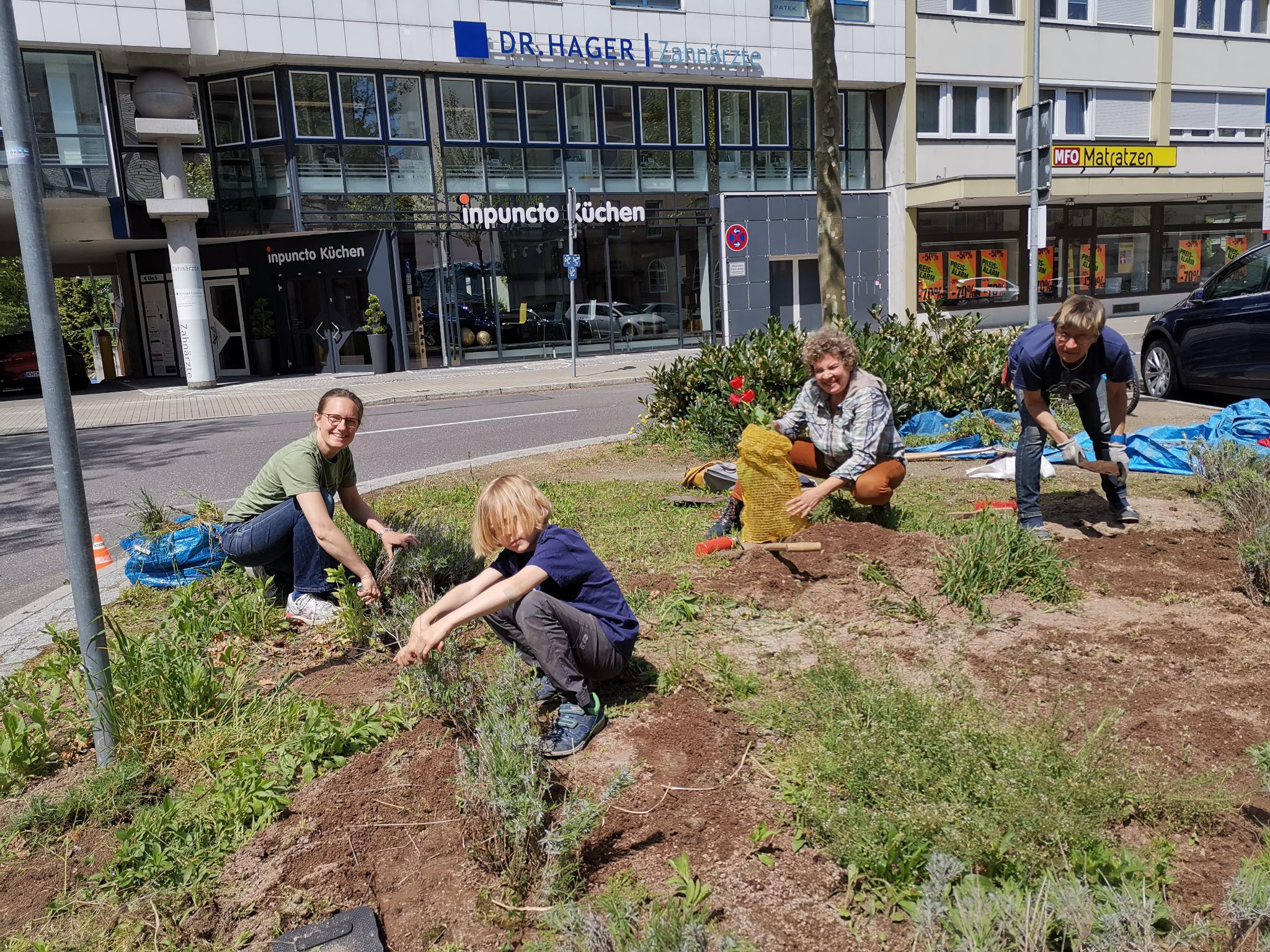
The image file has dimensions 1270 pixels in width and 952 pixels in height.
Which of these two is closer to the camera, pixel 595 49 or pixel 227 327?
pixel 595 49

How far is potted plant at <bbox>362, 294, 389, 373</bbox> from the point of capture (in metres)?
23.7

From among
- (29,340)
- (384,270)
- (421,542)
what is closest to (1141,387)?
(421,542)

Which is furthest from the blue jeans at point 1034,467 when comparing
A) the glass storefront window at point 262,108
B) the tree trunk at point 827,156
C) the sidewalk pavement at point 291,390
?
the glass storefront window at point 262,108

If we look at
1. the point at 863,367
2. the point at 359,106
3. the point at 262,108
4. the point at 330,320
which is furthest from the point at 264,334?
the point at 863,367

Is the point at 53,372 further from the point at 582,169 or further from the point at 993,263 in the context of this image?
the point at 993,263

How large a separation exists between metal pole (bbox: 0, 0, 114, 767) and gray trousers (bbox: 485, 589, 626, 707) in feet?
4.50

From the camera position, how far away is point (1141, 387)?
12250 mm

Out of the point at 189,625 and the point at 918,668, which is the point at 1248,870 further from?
the point at 189,625

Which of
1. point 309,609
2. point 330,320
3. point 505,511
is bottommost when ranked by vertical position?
point 309,609

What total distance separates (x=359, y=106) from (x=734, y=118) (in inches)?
402

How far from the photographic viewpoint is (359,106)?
23719mm

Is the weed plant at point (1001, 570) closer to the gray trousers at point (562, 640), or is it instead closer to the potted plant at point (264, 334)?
the gray trousers at point (562, 640)

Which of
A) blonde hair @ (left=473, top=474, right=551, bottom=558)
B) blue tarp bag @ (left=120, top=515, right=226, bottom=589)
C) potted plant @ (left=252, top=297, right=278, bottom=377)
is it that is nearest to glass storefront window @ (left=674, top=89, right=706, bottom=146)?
potted plant @ (left=252, top=297, right=278, bottom=377)

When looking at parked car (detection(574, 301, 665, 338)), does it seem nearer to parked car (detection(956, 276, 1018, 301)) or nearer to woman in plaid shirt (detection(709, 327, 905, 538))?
parked car (detection(956, 276, 1018, 301))
